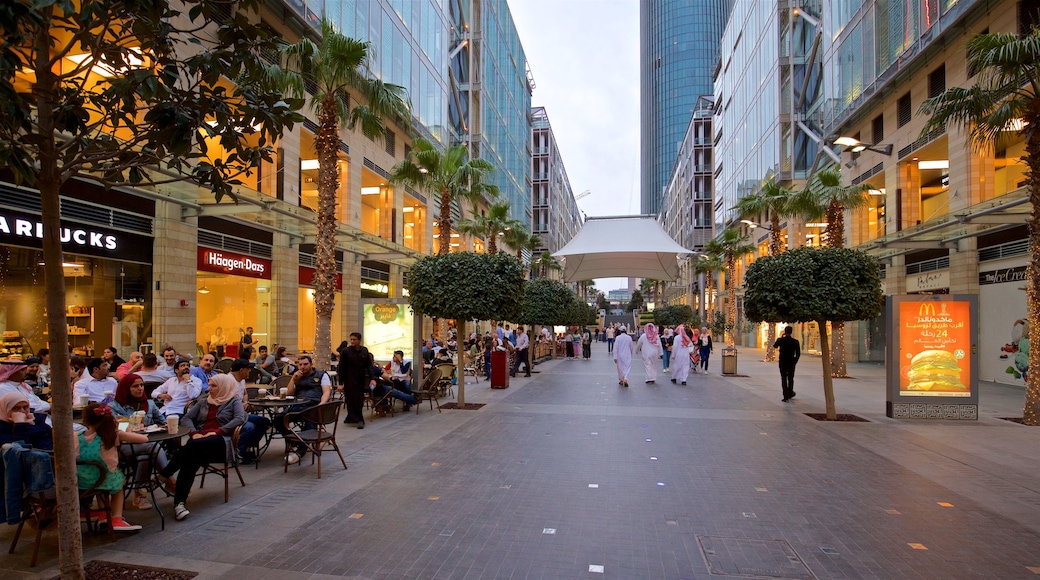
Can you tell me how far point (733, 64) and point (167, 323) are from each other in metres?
52.7

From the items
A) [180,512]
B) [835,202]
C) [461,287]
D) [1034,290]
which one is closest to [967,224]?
[835,202]

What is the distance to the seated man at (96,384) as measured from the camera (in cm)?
774

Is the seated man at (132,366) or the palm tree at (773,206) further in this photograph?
the palm tree at (773,206)

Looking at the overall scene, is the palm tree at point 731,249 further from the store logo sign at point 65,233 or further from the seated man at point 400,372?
the store logo sign at point 65,233

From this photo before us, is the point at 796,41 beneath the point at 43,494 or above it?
above

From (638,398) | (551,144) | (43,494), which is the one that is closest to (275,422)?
(43,494)

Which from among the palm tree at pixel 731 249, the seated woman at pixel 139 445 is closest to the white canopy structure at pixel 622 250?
the seated woman at pixel 139 445

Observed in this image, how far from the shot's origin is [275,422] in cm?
803

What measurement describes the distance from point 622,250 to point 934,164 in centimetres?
1419

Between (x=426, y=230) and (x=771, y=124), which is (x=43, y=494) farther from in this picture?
(x=771, y=124)

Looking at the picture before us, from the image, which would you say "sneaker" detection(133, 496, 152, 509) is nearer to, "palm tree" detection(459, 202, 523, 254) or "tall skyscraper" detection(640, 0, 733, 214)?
"palm tree" detection(459, 202, 523, 254)

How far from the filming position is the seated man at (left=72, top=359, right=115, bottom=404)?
774cm

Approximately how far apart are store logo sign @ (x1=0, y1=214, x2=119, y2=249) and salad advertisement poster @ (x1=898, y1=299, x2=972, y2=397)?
15335mm

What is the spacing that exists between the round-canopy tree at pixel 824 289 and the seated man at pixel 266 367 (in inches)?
400
